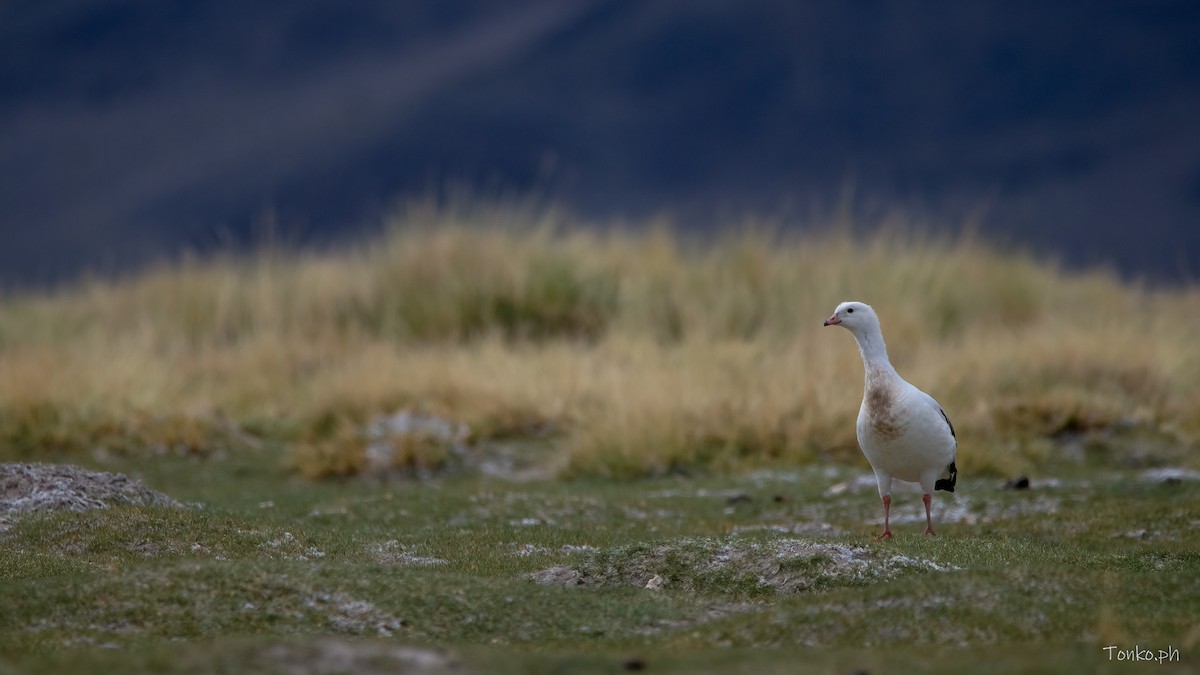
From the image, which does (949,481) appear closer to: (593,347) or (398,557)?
(398,557)

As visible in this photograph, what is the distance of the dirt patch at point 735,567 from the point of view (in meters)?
6.55

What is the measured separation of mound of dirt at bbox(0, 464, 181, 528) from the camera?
8508mm

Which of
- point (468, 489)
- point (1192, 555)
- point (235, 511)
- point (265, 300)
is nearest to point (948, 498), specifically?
point (1192, 555)

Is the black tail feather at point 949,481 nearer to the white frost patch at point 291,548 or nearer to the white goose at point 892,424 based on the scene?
the white goose at point 892,424

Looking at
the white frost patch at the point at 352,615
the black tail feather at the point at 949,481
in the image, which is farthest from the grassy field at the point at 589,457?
the black tail feather at the point at 949,481

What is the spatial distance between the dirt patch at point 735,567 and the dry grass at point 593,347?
638cm

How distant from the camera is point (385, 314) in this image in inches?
867

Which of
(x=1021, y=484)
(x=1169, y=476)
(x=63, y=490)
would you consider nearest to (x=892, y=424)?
(x=1021, y=484)

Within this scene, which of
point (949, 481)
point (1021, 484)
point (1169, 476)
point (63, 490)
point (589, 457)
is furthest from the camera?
point (589, 457)

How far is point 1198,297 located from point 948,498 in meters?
16.8

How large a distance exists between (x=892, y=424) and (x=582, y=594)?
2.69 metres

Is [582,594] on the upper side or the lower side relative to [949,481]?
lower

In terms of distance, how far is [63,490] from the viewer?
8672 millimetres

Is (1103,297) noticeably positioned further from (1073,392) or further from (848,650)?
(848,650)
